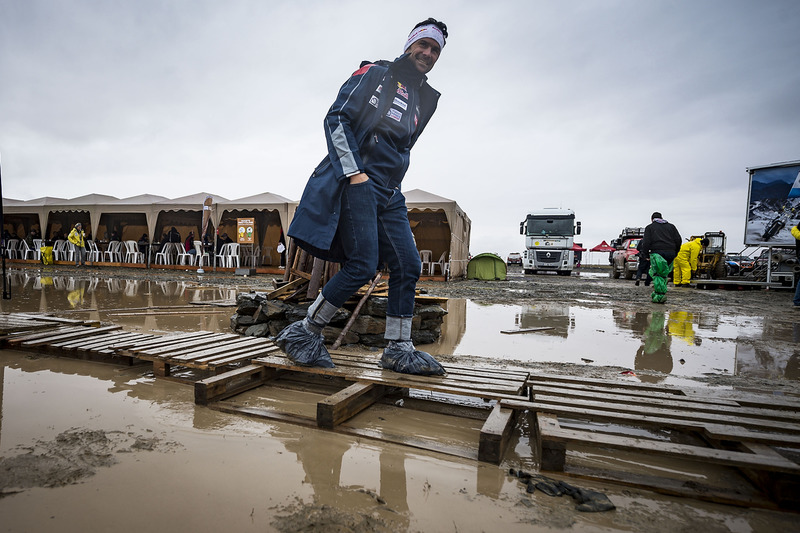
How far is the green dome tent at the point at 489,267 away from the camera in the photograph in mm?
16906

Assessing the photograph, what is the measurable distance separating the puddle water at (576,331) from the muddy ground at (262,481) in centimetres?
203

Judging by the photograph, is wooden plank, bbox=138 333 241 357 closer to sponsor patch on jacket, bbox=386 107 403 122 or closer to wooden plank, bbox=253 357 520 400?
wooden plank, bbox=253 357 520 400

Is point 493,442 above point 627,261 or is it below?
below

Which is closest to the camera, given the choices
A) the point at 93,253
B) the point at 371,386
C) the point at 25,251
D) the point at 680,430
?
the point at 680,430

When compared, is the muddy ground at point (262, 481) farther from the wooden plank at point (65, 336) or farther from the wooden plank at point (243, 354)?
the wooden plank at point (65, 336)

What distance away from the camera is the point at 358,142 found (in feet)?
7.93

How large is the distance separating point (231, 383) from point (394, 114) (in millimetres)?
1851

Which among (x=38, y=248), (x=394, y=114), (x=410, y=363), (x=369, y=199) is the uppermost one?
(x=394, y=114)

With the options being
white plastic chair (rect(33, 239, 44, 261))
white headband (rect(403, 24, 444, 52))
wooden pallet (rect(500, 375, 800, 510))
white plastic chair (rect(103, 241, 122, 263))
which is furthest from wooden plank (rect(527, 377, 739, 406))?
white plastic chair (rect(33, 239, 44, 261))

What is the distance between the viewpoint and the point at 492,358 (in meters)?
3.54

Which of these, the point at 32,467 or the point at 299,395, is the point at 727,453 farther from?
the point at 32,467

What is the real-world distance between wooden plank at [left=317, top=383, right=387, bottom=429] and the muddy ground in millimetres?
54

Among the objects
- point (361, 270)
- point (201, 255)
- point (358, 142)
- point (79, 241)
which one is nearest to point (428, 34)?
point (358, 142)

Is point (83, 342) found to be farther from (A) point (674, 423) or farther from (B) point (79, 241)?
(B) point (79, 241)
